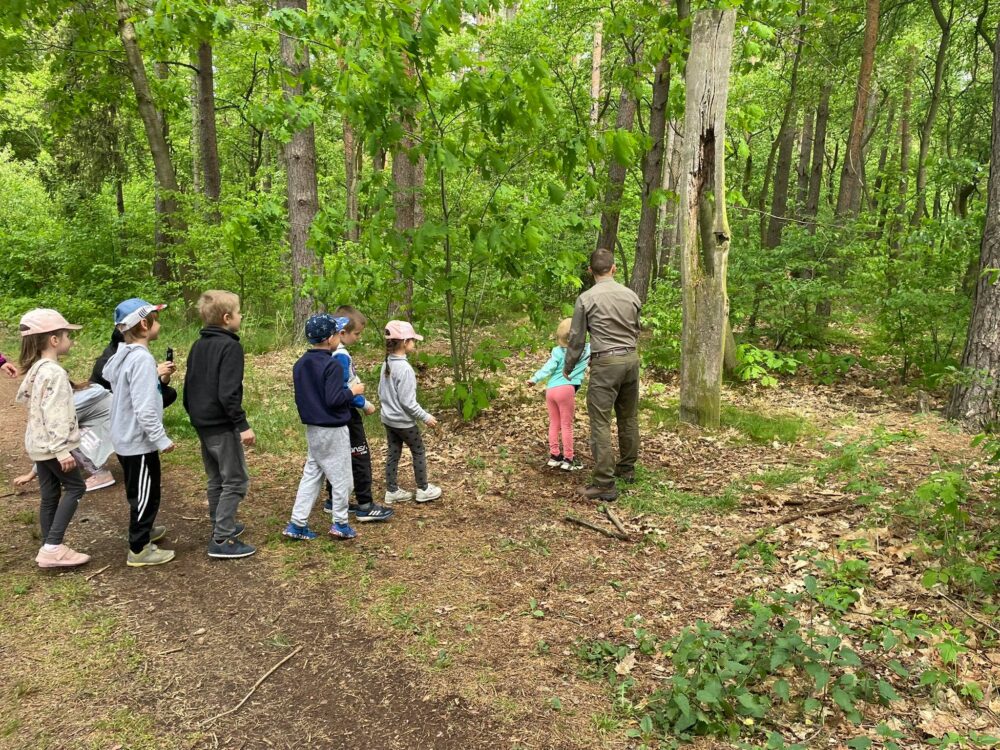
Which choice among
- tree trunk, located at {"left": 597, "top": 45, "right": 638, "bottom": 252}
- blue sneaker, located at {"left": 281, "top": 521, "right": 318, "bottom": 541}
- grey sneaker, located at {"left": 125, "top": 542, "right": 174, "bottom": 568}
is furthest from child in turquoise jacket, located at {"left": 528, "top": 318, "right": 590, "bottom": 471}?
tree trunk, located at {"left": 597, "top": 45, "right": 638, "bottom": 252}

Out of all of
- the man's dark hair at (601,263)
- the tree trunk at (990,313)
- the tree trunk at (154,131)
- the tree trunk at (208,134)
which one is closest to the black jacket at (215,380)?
the man's dark hair at (601,263)

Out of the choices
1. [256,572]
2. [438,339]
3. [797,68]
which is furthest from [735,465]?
[797,68]

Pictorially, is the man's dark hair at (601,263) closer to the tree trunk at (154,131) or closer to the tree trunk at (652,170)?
the tree trunk at (652,170)

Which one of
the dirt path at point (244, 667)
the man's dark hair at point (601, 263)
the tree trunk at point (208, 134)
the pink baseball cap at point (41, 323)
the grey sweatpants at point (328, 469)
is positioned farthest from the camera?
the tree trunk at point (208, 134)

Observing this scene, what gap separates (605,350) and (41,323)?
4409 millimetres

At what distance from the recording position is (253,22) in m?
8.31

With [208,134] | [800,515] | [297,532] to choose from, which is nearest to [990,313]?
[800,515]

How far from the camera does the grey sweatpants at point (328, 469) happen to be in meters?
4.80

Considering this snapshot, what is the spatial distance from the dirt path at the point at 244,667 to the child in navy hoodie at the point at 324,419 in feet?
1.89

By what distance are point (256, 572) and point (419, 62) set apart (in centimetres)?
458

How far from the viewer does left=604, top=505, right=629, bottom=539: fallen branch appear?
5145mm

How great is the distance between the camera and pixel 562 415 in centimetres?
652

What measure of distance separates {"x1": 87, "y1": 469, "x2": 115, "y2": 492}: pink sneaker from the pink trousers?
4542 millimetres

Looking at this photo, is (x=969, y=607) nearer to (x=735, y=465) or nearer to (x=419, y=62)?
(x=735, y=465)
